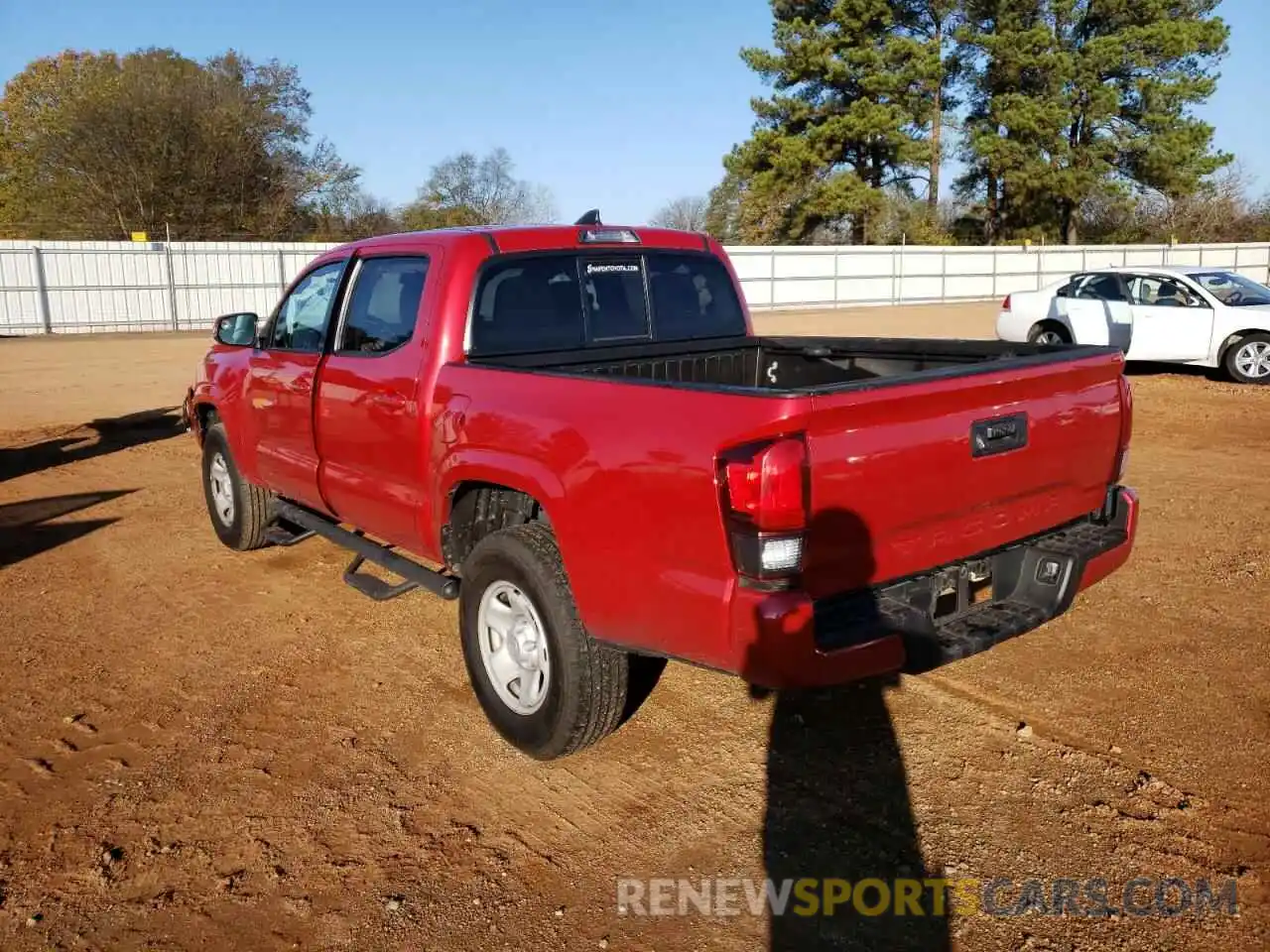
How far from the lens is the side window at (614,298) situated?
15.3ft

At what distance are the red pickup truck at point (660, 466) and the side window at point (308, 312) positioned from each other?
3 cm

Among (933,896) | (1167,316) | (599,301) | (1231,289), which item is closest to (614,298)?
(599,301)

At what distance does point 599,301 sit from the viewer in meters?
4.70

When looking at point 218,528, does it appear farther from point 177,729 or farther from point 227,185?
point 227,185

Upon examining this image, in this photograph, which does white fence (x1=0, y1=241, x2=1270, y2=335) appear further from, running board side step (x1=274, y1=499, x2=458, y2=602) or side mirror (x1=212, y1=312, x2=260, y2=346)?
running board side step (x1=274, y1=499, x2=458, y2=602)

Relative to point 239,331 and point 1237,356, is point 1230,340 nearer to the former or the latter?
point 1237,356

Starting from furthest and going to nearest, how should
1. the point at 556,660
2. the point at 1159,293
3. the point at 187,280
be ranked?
the point at 187,280 < the point at 1159,293 < the point at 556,660

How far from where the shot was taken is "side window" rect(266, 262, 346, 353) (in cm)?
517

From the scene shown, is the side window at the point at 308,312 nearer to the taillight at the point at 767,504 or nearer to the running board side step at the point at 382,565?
the running board side step at the point at 382,565

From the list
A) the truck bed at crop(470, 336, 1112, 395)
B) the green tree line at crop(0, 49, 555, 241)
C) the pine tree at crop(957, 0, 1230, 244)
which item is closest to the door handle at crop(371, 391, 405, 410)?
the truck bed at crop(470, 336, 1112, 395)

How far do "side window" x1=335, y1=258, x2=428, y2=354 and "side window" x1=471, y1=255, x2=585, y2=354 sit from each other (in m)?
0.32

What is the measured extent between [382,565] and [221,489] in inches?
102

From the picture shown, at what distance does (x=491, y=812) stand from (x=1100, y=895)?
6.28 ft

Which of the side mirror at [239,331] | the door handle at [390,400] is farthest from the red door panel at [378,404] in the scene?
the side mirror at [239,331]
